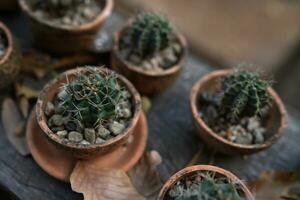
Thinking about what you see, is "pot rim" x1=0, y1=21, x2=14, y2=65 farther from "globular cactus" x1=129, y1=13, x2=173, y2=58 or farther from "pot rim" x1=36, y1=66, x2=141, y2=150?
"globular cactus" x1=129, y1=13, x2=173, y2=58

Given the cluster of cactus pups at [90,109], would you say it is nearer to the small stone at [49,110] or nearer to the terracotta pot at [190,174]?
the small stone at [49,110]

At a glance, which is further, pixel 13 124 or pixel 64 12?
pixel 64 12

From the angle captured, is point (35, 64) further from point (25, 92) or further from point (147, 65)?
point (147, 65)

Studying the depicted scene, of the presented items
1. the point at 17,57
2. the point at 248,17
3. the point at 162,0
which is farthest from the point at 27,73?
the point at 248,17

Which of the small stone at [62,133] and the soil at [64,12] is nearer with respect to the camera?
the small stone at [62,133]

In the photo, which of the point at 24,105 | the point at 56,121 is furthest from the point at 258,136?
the point at 24,105

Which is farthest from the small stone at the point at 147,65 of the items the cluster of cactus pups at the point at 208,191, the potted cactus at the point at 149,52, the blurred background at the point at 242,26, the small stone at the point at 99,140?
the blurred background at the point at 242,26

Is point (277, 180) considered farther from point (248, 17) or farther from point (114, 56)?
point (248, 17)

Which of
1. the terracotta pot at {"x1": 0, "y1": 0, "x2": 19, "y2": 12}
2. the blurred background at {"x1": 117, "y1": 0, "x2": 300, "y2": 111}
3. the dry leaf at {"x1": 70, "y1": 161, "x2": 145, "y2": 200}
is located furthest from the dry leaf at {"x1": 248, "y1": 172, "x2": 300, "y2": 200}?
the blurred background at {"x1": 117, "y1": 0, "x2": 300, "y2": 111}
